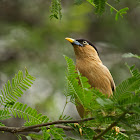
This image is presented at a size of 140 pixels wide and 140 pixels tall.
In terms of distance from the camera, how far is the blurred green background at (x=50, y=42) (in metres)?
7.29

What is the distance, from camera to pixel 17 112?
93.3 inches

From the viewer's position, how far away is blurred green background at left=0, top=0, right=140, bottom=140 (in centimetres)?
729

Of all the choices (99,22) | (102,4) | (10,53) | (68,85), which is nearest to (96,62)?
(102,4)

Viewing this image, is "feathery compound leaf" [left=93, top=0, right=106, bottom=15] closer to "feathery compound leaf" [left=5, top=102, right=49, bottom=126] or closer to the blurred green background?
"feathery compound leaf" [left=5, top=102, right=49, bottom=126]

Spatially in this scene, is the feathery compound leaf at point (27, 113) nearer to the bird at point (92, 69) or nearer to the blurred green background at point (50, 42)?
the bird at point (92, 69)

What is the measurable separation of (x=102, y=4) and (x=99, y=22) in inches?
261

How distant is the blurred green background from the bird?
170cm

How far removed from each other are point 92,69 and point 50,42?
4022 millimetres

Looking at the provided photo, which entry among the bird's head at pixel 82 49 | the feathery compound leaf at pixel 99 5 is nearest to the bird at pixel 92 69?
the bird's head at pixel 82 49

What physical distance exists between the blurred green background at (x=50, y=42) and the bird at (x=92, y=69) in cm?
170

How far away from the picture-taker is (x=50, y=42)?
8.36m

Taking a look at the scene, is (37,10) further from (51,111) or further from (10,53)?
(51,111)

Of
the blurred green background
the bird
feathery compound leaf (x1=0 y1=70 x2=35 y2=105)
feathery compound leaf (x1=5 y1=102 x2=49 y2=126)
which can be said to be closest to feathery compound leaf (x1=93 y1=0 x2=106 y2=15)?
feathery compound leaf (x1=0 y1=70 x2=35 y2=105)

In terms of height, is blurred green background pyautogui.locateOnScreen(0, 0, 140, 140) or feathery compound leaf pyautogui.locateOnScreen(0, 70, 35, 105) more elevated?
feathery compound leaf pyautogui.locateOnScreen(0, 70, 35, 105)
